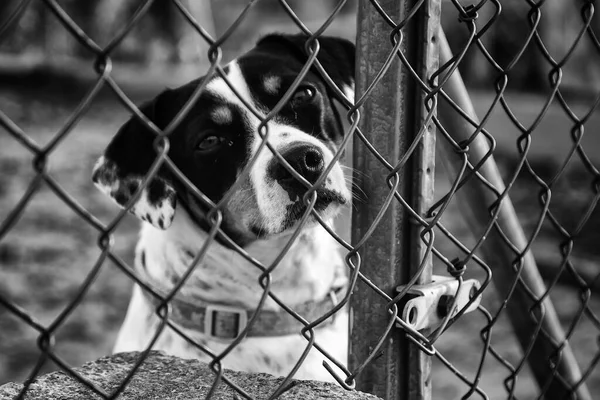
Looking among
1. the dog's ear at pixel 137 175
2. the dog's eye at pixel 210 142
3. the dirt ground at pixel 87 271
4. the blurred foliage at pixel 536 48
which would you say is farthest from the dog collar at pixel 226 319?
the blurred foliage at pixel 536 48

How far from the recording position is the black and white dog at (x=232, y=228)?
2184mm

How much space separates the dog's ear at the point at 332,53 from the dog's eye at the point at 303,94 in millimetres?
138

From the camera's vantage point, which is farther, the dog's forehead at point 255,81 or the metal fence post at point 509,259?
the dog's forehead at point 255,81

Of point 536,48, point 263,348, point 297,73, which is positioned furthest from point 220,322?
point 536,48

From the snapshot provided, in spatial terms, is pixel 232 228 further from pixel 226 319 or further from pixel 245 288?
pixel 226 319

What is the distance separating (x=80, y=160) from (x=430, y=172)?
6835 millimetres

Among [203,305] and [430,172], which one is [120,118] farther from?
[430,172]

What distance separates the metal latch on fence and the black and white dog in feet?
1.93

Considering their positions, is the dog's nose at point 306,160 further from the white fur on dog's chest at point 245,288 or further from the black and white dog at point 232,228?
the white fur on dog's chest at point 245,288

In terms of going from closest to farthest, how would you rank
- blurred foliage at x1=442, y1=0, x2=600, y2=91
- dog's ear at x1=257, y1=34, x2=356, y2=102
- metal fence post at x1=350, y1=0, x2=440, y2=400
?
1. metal fence post at x1=350, y1=0, x2=440, y2=400
2. dog's ear at x1=257, y1=34, x2=356, y2=102
3. blurred foliage at x1=442, y1=0, x2=600, y2=91

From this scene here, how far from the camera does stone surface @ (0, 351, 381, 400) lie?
4.16 feet

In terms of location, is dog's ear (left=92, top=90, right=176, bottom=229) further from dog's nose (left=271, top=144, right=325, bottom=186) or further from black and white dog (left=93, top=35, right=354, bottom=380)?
dog's nose (left=271, top=144, right=325, bottom=186)

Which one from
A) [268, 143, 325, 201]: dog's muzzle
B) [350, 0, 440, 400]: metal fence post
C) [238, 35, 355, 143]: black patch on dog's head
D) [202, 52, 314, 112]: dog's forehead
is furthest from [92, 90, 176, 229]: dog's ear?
[350, 0, 440, 400]: metal fence post

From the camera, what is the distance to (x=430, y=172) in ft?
4.82
